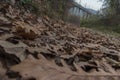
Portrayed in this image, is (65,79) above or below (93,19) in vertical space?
above

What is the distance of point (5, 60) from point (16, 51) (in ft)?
0.42

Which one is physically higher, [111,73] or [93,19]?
[111,73]

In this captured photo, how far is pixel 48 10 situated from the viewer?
28.1ft

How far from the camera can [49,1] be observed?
9.16m

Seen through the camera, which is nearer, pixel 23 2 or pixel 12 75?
pixel 12 75

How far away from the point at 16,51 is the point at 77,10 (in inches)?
853

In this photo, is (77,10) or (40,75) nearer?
(40,75)

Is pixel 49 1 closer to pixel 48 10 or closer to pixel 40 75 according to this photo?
pixel 48 10

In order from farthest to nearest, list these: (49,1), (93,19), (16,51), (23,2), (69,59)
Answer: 1. (93,19)
2. (49,1)
3. (23,2)
4. (69,59)
5. (16,51)

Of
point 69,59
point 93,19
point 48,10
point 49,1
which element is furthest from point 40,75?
point 93,19

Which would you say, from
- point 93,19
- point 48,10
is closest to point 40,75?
point 48,10

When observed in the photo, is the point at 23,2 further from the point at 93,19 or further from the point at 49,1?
the point at 93,19

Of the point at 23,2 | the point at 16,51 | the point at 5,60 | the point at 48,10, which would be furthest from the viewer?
the point at 48,10

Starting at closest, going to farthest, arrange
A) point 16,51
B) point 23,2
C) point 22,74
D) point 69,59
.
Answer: point 22,74, point 16,51, point 69,59, point 23,2
